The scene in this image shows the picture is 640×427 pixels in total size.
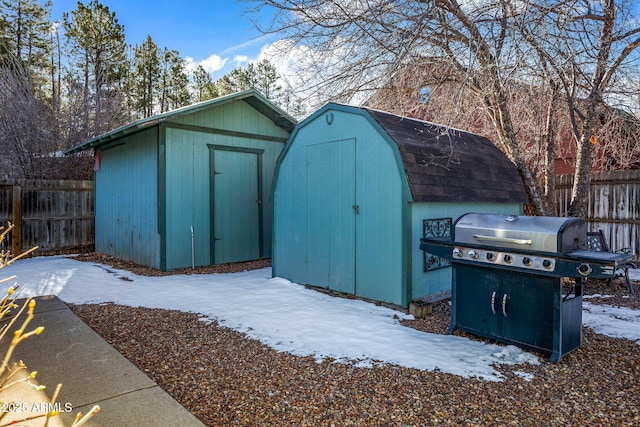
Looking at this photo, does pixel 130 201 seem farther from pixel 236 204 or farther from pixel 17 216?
pixel 17 216

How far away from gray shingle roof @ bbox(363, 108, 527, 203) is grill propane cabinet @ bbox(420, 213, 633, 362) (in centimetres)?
107

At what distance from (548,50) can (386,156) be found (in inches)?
116

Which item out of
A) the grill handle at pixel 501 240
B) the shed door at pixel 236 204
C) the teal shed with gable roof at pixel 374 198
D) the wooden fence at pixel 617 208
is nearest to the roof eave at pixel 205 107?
the shed door at pixel 236 204

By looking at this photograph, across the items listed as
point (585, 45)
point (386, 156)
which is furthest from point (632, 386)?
point (585, 45)

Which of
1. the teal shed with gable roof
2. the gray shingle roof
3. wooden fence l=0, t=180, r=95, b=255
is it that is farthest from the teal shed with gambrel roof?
the gray shingle roof

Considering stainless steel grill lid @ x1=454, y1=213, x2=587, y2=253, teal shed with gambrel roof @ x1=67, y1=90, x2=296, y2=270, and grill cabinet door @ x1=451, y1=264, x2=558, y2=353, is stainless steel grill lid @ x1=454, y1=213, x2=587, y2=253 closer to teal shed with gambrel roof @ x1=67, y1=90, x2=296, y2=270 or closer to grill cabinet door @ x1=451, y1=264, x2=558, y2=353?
grill cabinet door @ x1=451, y1=264, x2=558, y2=353

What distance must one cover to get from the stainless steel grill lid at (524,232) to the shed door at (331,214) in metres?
1.77

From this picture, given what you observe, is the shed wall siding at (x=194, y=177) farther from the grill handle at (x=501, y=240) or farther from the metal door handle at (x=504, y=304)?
the metal door handle at (x=504, y=304)

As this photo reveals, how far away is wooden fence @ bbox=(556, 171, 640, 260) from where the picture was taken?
745 cm

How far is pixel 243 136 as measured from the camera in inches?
332

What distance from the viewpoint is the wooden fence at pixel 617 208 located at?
24.5ft

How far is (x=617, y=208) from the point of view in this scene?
766 cm

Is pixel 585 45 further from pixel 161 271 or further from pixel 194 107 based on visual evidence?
pixel 161 271

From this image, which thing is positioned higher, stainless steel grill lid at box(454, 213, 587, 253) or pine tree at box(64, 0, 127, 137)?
pine tree at box(64, 0, 127, 137)
